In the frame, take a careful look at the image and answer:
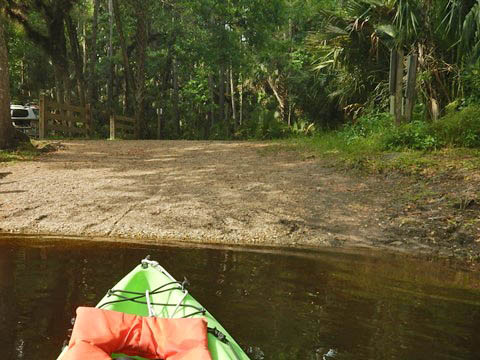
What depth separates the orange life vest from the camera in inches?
106

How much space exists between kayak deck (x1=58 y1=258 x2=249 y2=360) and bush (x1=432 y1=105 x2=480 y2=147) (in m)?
8.26

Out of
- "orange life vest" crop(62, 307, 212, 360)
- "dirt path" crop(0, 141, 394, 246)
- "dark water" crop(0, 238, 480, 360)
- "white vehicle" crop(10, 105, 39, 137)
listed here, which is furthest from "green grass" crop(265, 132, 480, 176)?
"white vehicle" crop(10, 105, 39, 137)

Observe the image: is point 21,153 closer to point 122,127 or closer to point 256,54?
point 122,127

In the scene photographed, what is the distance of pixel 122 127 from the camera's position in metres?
21.6

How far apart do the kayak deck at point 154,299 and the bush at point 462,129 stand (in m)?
8.26

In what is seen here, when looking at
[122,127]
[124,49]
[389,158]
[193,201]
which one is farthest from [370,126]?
[124,49]

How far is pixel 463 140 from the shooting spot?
999 centimetres

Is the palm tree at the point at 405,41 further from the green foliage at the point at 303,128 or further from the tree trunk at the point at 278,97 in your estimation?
the tree trunk at the point at 278,97

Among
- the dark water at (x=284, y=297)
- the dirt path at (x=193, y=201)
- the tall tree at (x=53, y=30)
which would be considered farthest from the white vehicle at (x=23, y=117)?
the dark water at (x=284, y=297)

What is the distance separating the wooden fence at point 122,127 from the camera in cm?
2017

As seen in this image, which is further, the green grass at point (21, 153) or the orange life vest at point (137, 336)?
the green grass at point (21, 153)

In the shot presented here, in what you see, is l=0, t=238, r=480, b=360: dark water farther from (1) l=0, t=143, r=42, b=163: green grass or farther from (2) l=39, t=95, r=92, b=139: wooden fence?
(2) l=39, t=95, r=92, b=139: wooden fence

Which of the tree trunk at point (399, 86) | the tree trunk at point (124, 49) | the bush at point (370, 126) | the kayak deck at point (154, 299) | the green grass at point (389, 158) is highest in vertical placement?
the tree trunk at point (124, 49)

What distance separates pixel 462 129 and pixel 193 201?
622 cm
